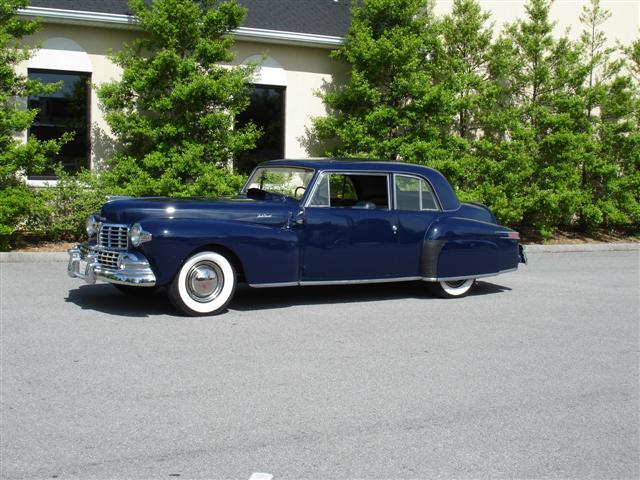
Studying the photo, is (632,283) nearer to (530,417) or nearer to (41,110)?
(530,417)

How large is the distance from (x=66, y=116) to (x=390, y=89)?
602 cm

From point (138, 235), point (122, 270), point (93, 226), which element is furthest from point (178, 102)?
point (122, 270)

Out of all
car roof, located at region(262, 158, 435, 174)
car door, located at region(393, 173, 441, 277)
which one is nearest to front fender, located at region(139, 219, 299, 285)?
car roof, located at region(262, 158, 435, 174)

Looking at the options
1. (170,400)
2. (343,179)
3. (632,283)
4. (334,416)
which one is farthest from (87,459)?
(632,283)

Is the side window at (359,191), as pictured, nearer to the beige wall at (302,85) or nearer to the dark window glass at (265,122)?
the dark window glass at (265,122)

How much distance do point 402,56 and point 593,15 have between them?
615cm

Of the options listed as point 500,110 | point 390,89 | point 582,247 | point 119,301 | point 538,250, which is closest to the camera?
point 119,301

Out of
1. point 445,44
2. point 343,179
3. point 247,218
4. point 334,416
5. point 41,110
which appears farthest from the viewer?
point 445,44

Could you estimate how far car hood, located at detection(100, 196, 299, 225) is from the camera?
770 centimetres

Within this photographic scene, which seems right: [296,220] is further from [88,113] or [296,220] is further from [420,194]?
[88,113]

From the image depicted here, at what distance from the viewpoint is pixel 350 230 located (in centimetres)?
847

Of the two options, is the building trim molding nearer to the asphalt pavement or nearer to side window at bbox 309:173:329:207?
the asphalt pavement

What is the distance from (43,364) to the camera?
578 centimetres

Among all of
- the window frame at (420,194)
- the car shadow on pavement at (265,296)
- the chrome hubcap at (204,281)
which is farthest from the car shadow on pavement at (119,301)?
the window frame at (420,194)
